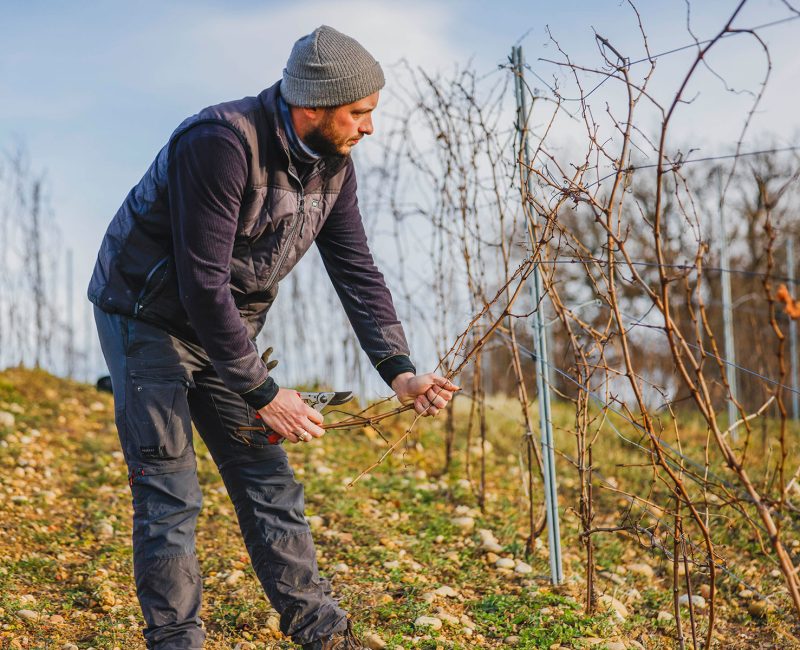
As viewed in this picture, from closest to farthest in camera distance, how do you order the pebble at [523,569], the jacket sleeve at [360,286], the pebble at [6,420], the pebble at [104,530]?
1. the jacket sleeve at [360,286]
2. the pebble at [523,569]
3. the pebble at [104,530]
4. the pebble at [6,420]

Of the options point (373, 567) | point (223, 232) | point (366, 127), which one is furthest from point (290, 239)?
point (373, 567)

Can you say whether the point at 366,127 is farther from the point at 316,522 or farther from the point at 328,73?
the point at 316,522

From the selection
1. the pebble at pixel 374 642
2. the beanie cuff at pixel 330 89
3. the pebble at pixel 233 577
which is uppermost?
the beanie cuff at pixel 330 89

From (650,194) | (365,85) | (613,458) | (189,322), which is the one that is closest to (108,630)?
(189,322)

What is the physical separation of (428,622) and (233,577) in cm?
100

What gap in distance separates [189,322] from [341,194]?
2.25ft

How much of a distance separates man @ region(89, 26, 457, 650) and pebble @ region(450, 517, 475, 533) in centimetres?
158

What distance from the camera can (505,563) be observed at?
369 cm

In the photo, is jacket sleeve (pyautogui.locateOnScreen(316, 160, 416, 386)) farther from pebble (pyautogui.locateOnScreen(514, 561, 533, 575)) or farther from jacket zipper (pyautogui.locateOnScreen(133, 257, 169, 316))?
pebble (pyautogui.locateOnScreen(514, 561, 533, 575))

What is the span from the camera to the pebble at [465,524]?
416 centimetres

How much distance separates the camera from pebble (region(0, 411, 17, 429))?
18.6 ft

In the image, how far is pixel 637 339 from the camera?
12.5m

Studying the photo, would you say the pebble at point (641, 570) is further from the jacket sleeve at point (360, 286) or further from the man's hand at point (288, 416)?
the man's hand at point (288, 416)

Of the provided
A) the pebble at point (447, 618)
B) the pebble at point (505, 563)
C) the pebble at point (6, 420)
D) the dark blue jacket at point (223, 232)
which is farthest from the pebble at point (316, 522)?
the pebble at point (6, 420)
